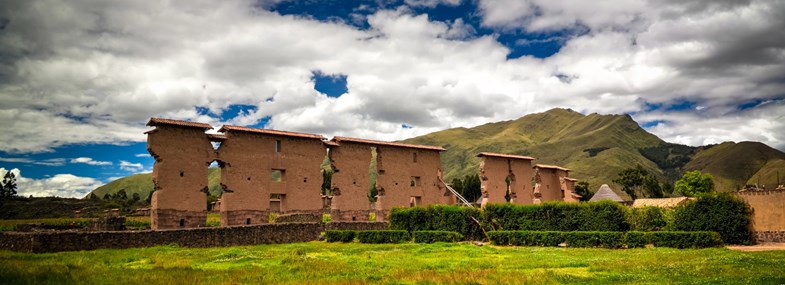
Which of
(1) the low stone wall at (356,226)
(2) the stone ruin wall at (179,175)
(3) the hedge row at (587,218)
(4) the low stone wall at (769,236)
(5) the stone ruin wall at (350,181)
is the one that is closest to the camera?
(3) the hedge row at (587,218)

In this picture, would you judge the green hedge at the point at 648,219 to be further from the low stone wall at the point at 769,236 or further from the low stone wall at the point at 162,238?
the low stone wall at the point at 162,238

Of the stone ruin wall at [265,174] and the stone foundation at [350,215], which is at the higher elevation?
the stone ruin wall at [265,174]

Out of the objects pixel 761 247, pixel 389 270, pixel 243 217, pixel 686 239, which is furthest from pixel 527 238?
pixel 243 217

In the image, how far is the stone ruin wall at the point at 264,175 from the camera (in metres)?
43.1

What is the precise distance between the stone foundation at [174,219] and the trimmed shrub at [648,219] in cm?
3207

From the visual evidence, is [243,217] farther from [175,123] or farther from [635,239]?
[635,239]

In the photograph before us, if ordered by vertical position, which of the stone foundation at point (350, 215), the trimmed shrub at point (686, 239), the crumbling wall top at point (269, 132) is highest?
the crumbling wall top at point (269, 132)

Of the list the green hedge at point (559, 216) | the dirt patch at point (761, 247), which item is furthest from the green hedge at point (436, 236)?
the dirt patch at point (761, 247)

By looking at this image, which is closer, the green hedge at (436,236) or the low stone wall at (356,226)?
the green hedge at (436,236)

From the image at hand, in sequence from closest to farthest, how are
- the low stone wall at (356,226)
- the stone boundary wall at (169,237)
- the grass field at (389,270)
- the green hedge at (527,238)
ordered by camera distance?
the grass field at (389,270) < the stone boundary wall at (169,237) < the green hedge at (527,238) < the low stone wall at (356,226)

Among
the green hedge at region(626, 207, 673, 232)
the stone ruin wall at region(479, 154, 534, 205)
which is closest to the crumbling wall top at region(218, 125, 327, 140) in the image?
the stone ruin wall at region(479, 154, 534, 205)

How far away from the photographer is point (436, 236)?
38281mm

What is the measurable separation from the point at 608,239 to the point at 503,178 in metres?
25.1

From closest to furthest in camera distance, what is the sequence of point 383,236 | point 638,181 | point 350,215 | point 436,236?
point 436,236
point 383,236
point 350,215
point 638,181
